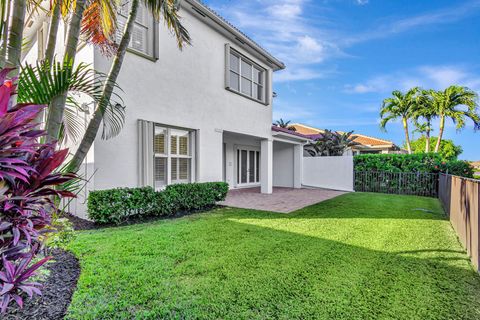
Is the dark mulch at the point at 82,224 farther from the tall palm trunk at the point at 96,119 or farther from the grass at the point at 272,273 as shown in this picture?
the tall palm trunk at the point at 96,119

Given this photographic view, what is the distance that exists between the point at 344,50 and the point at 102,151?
17965 mm

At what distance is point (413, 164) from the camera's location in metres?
16.1

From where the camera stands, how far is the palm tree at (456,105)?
24.3 metres

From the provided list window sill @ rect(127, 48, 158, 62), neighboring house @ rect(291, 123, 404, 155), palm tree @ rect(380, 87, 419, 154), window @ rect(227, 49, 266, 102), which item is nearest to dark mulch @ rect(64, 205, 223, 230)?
window sill @ rect(127, 48, 158, 62)

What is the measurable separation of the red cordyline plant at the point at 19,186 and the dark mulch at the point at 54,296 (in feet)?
2.66

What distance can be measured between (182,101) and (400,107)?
26.5 m

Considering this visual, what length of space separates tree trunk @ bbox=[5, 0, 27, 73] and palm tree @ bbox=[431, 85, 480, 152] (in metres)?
31.8

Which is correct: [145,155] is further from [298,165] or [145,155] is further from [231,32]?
[298,165]

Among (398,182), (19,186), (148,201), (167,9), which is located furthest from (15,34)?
(398,182)

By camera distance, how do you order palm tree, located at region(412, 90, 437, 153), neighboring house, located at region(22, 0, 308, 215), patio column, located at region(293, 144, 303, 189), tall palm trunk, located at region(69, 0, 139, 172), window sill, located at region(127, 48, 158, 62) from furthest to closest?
palm tree, located at region(412, 90, 437, 153) < patio column, located at region(293, 144, 303, 189) < window sill, located at region(127, 48, 158, 62) < neighboring house, located at region(22, 0, 308, 215) < tall palm trunk, located at region(69, 0, 139, 172)

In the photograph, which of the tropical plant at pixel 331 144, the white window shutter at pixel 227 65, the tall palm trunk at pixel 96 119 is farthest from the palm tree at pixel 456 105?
the tall palm trunk at pixel 96 119

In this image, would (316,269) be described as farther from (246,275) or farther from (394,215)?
(394,215)

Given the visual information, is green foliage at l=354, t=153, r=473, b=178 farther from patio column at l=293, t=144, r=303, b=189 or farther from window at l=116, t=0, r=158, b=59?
window at l=116, t=0, r=158, b=59

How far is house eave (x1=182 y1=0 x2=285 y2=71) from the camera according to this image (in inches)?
412
